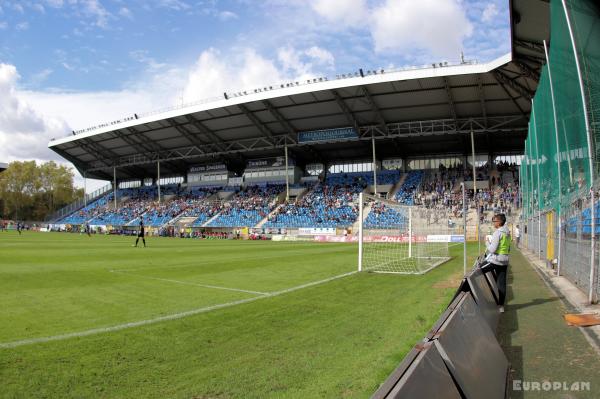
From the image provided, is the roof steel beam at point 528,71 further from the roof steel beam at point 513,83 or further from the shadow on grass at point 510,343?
the shadow on grass at point 510,343

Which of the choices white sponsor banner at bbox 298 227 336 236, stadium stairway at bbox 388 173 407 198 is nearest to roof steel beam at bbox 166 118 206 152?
white sponsor banner at bbox 298 227 336 236

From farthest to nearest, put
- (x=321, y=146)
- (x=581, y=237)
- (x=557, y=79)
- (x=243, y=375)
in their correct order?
(x=321, y=146) < (x=557, y=79) < (x=581, y=237) < (x=243, y=375)

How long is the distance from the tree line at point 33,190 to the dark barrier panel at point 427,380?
318 ft

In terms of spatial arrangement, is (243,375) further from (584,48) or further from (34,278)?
(34,278)

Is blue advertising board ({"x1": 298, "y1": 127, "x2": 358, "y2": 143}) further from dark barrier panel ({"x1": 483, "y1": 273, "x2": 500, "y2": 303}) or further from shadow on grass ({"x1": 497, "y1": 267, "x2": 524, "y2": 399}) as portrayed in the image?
dark barrier panel ({"x1": 483, "y1": 273, "x2": 500, "y2": 303})

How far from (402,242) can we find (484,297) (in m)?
15.2

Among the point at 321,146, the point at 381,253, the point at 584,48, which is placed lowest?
the point at 381,253

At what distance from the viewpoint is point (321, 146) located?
55.1 metres

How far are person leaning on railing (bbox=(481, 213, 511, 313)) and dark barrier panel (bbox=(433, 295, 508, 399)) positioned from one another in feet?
11.6

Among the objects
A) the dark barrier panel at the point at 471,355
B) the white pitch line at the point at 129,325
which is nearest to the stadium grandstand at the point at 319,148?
the white pitch line at the point at 129,325

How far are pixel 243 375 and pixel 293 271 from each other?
386 inches

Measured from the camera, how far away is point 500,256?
750cm

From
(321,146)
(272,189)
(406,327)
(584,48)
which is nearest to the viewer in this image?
(406,327)

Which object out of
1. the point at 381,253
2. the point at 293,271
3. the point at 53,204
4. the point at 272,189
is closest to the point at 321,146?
the point at 272,189
